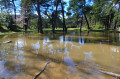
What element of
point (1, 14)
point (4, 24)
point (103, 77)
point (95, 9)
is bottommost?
point (103, 77)

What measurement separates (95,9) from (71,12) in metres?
7.08

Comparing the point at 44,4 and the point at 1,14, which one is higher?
the point at 44,4

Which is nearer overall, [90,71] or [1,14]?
[90,71]

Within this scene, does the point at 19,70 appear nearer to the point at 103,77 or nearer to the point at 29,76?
the point at 29,76

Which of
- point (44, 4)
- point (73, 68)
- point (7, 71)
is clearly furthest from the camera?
point (44, 4)

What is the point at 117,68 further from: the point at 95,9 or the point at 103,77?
the point at 95,9

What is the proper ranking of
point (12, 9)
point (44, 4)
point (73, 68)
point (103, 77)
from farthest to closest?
point (12, 9), point (44, 4), point (73, 68), point (103, 77)

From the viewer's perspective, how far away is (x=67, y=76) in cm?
289

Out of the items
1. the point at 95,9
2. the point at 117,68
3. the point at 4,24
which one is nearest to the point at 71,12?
the point at 95,9

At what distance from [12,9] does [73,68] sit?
3318cm

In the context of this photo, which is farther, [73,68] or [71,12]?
[71,12]

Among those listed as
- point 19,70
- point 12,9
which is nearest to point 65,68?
point 19,70

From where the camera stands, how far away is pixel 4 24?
22.5 metres

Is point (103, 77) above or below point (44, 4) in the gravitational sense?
below
